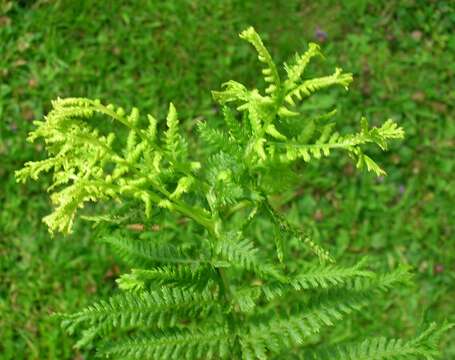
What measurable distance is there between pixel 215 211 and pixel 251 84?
109 inches

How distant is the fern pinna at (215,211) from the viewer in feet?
5.89

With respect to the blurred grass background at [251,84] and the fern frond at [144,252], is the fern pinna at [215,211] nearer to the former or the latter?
the fern frond at [144,252]

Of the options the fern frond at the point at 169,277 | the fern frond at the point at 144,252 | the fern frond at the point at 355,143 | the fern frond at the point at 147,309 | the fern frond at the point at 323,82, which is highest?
the fern frond at the point at 323,82

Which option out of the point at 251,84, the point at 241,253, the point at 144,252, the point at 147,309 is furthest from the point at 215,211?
the point at 251,84

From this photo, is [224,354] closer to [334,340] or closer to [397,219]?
[334,340]

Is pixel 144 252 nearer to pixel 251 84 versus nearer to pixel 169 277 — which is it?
pixel 169 277

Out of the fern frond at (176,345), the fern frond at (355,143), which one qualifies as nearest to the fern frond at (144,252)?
the fern frond at (176,345)

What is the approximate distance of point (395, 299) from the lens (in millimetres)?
4281

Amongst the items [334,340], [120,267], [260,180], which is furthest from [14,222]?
[260,180]

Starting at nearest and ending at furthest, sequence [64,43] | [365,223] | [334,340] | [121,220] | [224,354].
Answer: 1. [121,220]
2. [224,354]
3. [334,340]
4. [365,223]
5. [64,43]

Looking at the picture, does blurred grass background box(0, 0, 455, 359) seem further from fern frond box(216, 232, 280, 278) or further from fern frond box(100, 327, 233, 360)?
fern frond box(216, 232, 280, 278)

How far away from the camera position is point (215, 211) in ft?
6.63

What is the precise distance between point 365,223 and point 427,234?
0.42 m

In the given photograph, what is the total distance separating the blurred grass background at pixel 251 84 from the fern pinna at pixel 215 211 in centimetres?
197
